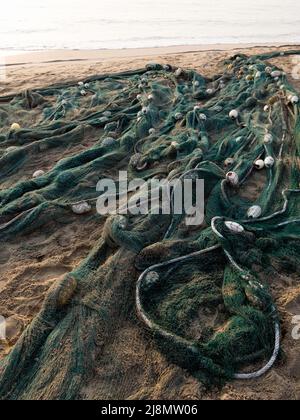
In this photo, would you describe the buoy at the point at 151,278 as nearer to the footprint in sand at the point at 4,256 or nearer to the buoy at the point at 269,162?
the footprint in sand at the point at 4,256

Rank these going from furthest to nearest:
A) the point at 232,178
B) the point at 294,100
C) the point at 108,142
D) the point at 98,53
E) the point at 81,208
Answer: the point at 98,53 → the point at 294,100 → the point at 108,142 → the point at 232,178 → the point at 81,208

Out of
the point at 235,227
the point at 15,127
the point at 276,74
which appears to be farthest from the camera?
the point at 276,74

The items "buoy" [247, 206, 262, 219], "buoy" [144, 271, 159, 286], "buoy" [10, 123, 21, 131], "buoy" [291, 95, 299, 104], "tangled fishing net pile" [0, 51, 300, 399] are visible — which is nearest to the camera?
"tangled fishing net pile" [0, 51, 300, 399]

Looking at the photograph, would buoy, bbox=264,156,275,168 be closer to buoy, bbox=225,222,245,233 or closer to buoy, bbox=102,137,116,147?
buoy, bbox=225,222,245,233

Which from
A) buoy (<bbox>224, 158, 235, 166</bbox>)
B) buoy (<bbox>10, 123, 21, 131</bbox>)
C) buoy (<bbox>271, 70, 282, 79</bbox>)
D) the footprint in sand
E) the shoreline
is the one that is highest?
the shoreline

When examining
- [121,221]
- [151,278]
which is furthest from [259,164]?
[151,278]

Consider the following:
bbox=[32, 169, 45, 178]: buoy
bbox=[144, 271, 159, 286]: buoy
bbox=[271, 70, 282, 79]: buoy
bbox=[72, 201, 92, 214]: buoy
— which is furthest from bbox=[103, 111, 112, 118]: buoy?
bbox=[144, 271, 159, 286]: buoy

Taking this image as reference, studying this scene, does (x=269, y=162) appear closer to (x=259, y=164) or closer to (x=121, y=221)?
(x=259, y=164)

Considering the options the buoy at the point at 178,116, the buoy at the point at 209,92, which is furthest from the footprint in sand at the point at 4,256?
the buoy at the point at 209,92

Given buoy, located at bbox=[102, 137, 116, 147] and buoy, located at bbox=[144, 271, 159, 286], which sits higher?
buoy, located at bbox=[102, 137, 116, 147]
